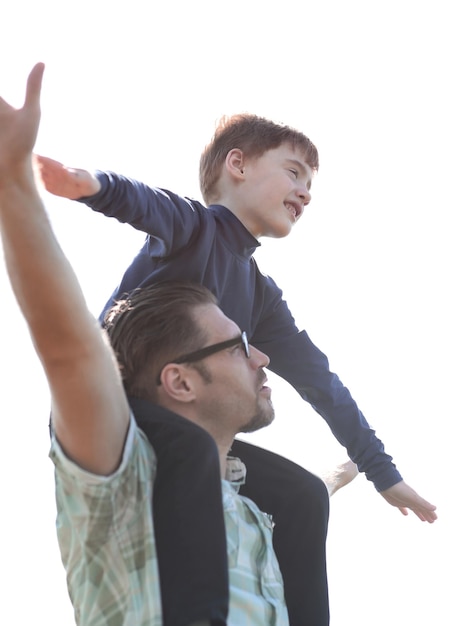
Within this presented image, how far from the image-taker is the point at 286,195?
14.7ft

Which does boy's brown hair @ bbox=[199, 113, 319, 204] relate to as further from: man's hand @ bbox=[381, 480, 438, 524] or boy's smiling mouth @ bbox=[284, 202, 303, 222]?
man's hand @ bbox=[381, 480, 438, 524]

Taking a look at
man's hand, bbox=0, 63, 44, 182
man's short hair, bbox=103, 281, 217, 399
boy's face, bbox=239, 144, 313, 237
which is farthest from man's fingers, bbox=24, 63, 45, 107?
boy's face, bbox=239, 144, 313, 237

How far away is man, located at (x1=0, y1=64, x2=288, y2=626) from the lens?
2.60 m

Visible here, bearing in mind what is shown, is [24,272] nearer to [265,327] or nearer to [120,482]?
[120,482]

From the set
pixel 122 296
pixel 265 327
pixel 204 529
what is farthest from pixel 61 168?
pixel 265 327

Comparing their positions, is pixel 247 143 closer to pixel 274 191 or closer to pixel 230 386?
pixel 274 191

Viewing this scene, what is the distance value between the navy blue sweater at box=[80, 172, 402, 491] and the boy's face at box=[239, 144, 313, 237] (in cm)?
11

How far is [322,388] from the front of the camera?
489 centimetres

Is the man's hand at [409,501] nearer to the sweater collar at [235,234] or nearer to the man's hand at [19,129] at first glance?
the sweater collar at [235,234]

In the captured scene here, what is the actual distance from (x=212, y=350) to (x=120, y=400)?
901mm

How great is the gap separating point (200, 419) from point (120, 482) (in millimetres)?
748

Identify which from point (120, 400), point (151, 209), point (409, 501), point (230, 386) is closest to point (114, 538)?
point (120, 400)

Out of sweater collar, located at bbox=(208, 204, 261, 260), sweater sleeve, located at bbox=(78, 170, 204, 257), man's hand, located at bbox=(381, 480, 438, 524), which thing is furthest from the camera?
man's hand, located at bbox=(381, 480, 438, 524)

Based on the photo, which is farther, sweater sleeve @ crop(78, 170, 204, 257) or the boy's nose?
the boy's nose
